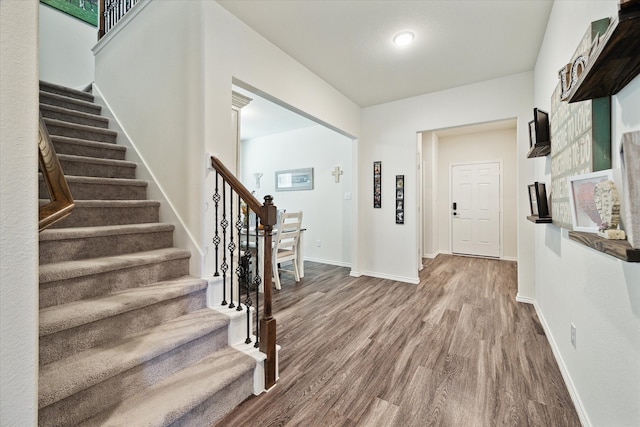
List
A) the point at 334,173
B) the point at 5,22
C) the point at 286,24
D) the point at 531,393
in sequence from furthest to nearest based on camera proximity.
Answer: the point at 334,173 < the point at 286,24 < the point at 531,393 < the point at 5,22

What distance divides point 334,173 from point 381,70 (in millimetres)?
2207

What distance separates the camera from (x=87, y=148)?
252 centimetres

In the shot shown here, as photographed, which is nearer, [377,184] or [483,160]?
[377,184]

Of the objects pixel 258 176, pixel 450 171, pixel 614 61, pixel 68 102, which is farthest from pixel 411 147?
pixel 68 102

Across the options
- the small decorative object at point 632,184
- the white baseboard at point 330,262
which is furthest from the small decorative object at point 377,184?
the small decorative object at point 632,184

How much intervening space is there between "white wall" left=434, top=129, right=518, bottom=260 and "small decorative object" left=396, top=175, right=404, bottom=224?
257cm

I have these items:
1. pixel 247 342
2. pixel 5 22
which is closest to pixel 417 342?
pixel 247 342

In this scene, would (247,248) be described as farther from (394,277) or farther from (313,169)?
(313,169)

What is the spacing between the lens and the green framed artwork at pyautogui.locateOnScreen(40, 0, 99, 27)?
12.2 feet

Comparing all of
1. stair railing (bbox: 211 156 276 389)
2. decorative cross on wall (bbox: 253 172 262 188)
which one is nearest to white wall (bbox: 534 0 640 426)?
stair railing (bbox: 211 156 276 389)

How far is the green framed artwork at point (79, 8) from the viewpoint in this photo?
12.2 feet

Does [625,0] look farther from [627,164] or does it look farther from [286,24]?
[286,24]

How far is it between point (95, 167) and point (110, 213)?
1.99 ft

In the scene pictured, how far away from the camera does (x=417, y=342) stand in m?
2.27
